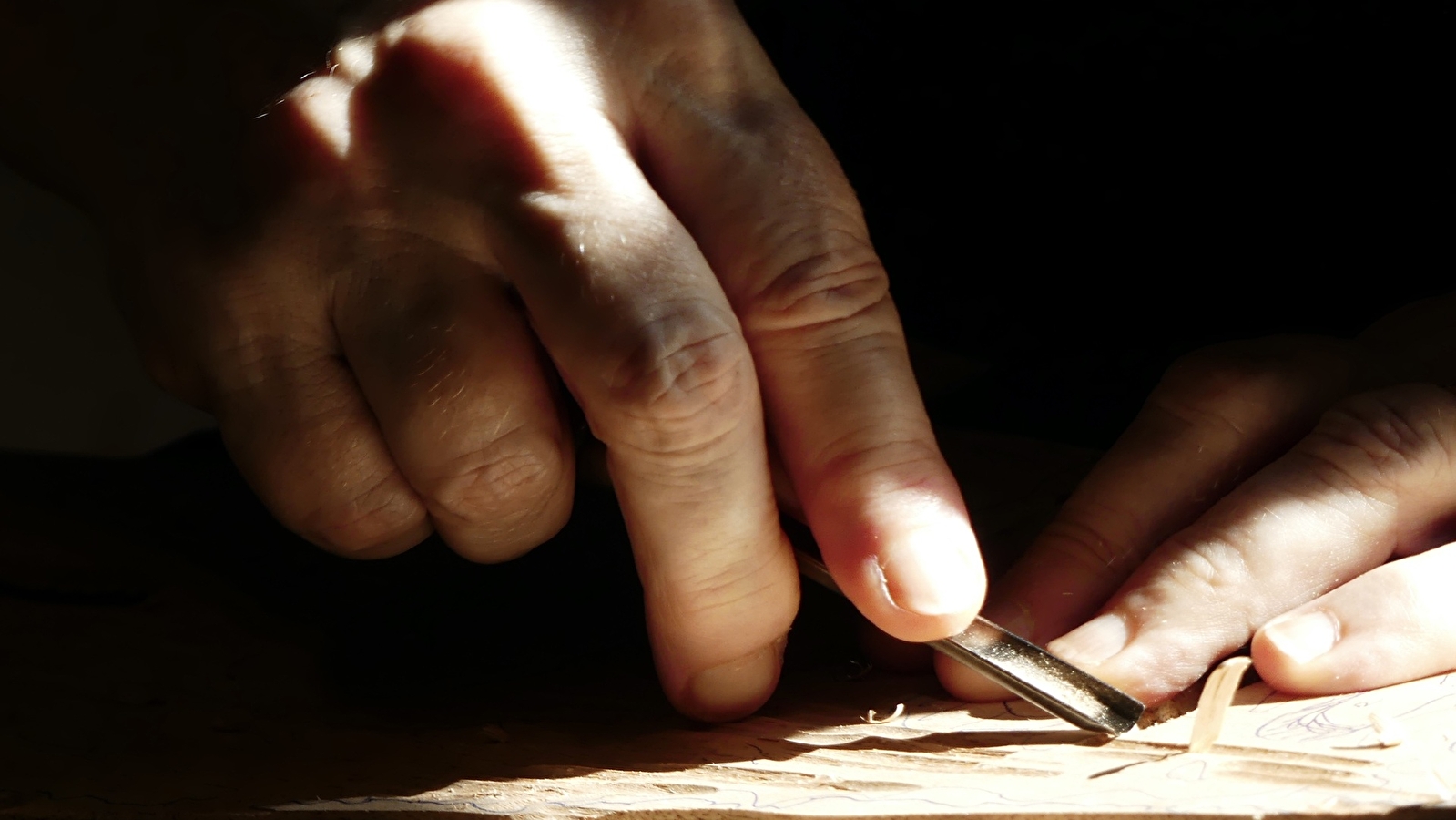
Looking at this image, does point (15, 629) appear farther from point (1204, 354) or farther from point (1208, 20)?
point (1208, 20)

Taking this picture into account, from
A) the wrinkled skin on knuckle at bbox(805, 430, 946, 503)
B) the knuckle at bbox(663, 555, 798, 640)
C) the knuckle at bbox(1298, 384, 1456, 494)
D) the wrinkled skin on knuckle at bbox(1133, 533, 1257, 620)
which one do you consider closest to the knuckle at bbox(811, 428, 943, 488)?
the wrinkled skin on knuckle at bbox(805, 430, 946, 503)

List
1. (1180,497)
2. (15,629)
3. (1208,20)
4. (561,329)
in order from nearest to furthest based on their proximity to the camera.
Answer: (561,329)
(1180,497)
(15,629)
(1208,20)

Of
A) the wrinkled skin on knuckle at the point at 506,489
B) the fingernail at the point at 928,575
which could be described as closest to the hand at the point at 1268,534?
the fingernail at the point at 928,575

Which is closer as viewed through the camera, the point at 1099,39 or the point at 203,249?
the point at 203,249

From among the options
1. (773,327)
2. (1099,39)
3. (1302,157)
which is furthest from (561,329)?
(1302,157)

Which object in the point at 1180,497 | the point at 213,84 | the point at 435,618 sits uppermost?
the point at 213,84

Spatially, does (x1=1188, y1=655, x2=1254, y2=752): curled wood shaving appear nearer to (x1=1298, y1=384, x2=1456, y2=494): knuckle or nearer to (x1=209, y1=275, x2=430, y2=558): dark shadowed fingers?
(x1=1298, y1=384, x2=1456, y2=494): knuckle

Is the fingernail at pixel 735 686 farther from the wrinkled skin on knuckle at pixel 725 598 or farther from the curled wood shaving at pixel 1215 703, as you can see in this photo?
the curled wood shaving at pixel 1215 703

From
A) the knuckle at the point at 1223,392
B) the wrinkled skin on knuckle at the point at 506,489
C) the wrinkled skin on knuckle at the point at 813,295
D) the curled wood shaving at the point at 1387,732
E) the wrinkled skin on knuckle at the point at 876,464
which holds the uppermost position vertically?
the wrinkled skin on knuckle at the point at 813,295
